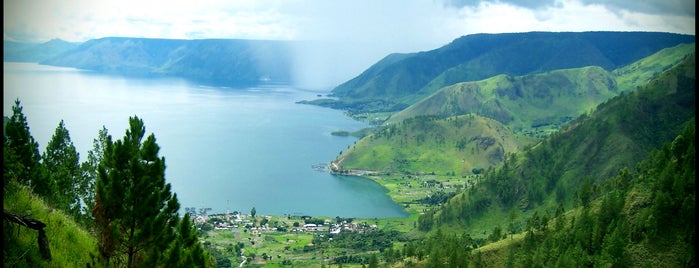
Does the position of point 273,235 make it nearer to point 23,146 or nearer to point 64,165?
point 64,165

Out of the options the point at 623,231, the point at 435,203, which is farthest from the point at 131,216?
the point at 435,203

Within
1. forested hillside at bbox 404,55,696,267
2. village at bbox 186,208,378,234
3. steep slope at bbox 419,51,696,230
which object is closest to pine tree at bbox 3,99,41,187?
forested hillside at bbox 404,55,696,267

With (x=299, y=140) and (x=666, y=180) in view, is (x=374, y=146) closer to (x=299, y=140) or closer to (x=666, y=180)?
(x=299, y=140)

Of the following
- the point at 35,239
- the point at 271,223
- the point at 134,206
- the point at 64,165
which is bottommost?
the point at 271,223

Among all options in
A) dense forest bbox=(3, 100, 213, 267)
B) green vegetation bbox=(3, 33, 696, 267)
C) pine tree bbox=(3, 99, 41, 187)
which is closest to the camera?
dense forest bbox=(3, 100, 213, 267)

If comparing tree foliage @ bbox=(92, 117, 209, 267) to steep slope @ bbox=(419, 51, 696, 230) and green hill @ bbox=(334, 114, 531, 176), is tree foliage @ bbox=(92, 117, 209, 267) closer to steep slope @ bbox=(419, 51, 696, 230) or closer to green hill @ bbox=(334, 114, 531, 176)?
steep slope @ bbox=(419, 51, 696, 230)

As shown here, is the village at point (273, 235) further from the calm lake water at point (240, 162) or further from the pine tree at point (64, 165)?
the pine tree at point (64, 165)

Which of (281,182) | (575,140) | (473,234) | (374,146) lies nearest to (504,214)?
(473,234)
